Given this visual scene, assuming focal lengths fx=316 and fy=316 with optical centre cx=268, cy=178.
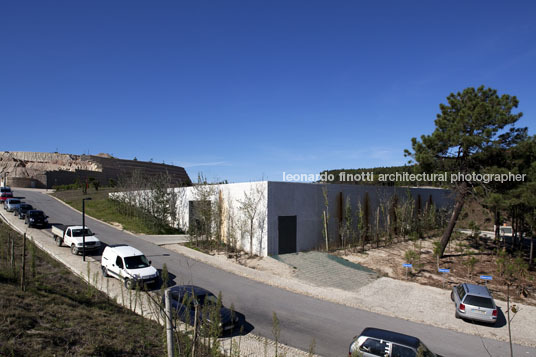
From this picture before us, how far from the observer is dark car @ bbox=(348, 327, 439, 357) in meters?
8.16

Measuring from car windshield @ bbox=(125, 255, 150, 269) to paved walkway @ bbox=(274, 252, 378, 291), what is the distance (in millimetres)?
8301

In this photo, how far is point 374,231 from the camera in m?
28.4

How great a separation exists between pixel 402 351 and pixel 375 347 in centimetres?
67

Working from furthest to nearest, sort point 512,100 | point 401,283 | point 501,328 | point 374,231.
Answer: point 374,231 → point 512,100 → point 401,283 → point 501,328

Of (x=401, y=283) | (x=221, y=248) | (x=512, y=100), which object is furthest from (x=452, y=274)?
(x=221, y=248)

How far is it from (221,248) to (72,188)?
5001 centimetres

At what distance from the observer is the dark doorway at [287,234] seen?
2198 cm

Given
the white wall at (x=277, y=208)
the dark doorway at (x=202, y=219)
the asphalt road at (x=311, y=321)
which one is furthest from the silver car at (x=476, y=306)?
the dark doorway at (x=202, y=219)

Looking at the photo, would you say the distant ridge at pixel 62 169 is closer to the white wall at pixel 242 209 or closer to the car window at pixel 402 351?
the white wall at pixel 242 209

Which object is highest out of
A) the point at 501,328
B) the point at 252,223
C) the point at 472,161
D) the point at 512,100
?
the point at 512,100

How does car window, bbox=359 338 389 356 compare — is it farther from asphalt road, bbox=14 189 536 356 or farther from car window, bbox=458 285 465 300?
car window, bbox=458 285 465 300

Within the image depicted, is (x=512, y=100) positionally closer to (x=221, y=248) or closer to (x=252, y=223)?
(x=252, y=223)

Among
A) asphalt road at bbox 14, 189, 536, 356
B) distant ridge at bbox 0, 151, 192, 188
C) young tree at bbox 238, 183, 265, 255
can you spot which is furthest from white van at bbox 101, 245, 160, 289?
distant ridge at bbox 0, 151, 192, 188

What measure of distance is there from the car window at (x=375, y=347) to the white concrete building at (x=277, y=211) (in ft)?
42.0
